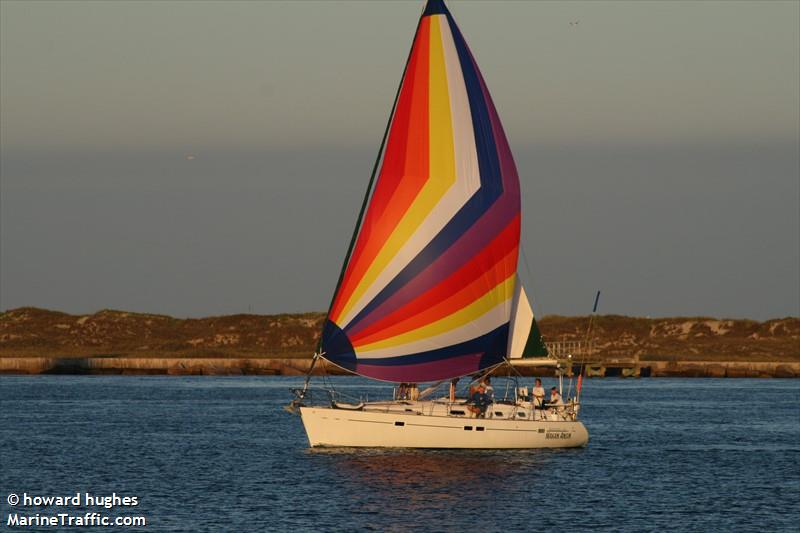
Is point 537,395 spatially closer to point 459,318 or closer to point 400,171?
point 459,318

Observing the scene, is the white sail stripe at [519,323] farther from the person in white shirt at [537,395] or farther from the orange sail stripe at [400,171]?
the orange sail stripe at [400,171]

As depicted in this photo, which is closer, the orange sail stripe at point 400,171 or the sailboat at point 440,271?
the sailboat at point 440,271

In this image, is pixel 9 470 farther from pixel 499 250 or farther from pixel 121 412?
pixel 121 412

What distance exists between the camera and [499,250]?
6025cm

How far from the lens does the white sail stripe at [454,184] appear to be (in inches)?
2280

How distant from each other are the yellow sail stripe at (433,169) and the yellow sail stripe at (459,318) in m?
2.00

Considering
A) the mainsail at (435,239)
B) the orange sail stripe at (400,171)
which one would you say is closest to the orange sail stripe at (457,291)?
the mainsail at (435,239)

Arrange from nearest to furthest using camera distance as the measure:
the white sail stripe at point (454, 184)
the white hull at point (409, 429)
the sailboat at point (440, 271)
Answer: the white hull at point (409, 429) < the sailboat at point (440, 271) < the white sail stripe at point (454, 184)

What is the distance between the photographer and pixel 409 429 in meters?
54.9

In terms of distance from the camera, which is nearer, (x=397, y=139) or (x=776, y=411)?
(x=397, y=139)

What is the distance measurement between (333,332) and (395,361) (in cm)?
279

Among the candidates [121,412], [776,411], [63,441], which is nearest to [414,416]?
[63,441]

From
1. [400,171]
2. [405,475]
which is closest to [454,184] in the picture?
[400,171]

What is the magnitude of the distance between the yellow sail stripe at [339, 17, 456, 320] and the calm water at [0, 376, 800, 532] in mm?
7530
